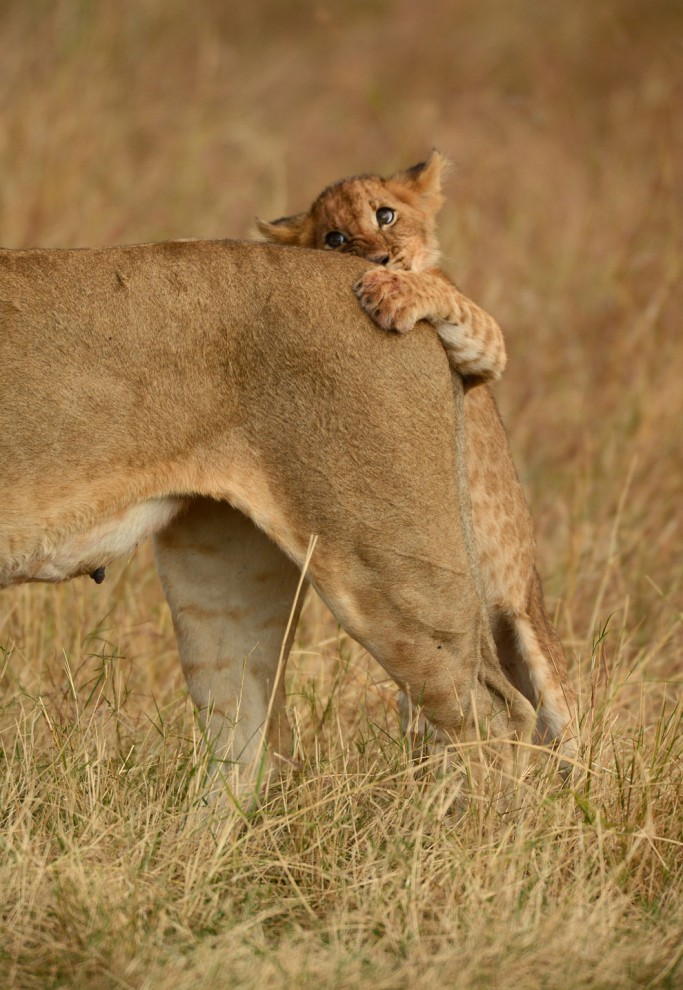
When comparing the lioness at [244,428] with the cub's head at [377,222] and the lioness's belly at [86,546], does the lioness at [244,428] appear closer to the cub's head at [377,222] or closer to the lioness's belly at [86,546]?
the lioness's belly at [86,546]

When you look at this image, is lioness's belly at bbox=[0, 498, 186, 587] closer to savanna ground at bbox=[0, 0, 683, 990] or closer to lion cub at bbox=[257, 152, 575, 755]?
savanna ground at bbox=[0, 0, 683, 990]

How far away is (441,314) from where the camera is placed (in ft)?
11.7

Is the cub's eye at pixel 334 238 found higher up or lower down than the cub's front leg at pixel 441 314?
higher up

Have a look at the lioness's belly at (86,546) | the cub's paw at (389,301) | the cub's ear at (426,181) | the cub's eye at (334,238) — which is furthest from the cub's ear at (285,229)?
the lioness's belly at (86,546)

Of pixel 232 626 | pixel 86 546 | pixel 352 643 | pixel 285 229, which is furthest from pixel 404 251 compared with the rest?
pixel 352 643

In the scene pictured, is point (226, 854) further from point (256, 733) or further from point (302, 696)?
point (302, 696)

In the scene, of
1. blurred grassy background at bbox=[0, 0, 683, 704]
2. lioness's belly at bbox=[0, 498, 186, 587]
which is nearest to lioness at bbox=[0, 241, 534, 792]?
lioness's belly at bbox=[0, 498, 186, 587]

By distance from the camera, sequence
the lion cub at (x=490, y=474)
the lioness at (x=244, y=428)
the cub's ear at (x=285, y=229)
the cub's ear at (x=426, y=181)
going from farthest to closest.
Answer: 1. the cub's ear at (x=426, y=181)
2. the cub's ear at (x=285, y=229)
3. the lion cub at (x=490, y=474)
4. the lioness at (x=244, y=428)

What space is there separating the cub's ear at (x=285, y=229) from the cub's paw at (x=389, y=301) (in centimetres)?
82

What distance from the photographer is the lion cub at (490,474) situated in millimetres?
3959

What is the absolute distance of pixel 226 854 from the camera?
10.9 ft

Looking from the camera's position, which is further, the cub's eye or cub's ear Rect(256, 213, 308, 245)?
cub's ear Rect(256, 213, 308, 245)

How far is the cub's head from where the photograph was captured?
404 centimetres

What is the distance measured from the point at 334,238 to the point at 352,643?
5.10ft
